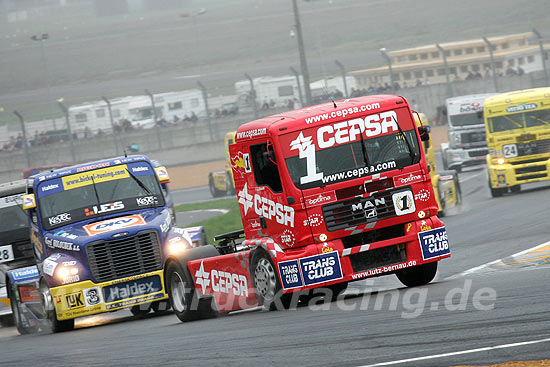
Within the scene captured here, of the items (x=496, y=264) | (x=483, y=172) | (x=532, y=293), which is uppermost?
(x=532, y=293)

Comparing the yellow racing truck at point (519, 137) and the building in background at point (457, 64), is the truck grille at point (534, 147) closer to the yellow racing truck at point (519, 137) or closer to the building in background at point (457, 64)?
the yellow racing truck at point (519, 137)

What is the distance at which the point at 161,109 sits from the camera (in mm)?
55062

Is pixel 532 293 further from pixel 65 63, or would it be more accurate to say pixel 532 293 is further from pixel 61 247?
pixel 65 63

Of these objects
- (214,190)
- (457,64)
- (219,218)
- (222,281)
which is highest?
(222,281)

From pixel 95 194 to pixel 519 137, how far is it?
14.3 meters

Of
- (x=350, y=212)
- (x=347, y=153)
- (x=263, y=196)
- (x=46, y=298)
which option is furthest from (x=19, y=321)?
(x=347, y=153)

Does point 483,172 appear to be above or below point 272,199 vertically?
below

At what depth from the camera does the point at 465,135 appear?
36.6 meters

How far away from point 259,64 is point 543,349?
9170cm

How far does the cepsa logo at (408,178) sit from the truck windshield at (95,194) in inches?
190

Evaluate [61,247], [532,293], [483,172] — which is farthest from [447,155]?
[532,293]

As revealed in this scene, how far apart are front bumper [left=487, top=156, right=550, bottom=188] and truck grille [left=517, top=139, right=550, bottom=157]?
163mm

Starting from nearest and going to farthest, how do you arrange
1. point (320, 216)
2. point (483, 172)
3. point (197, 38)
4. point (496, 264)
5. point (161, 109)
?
point (320, 216)
point (496, 264)
point (483, 172)
point (161, 109)
point (197, 38)

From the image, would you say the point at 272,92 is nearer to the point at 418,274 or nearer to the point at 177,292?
the point at 177,292
